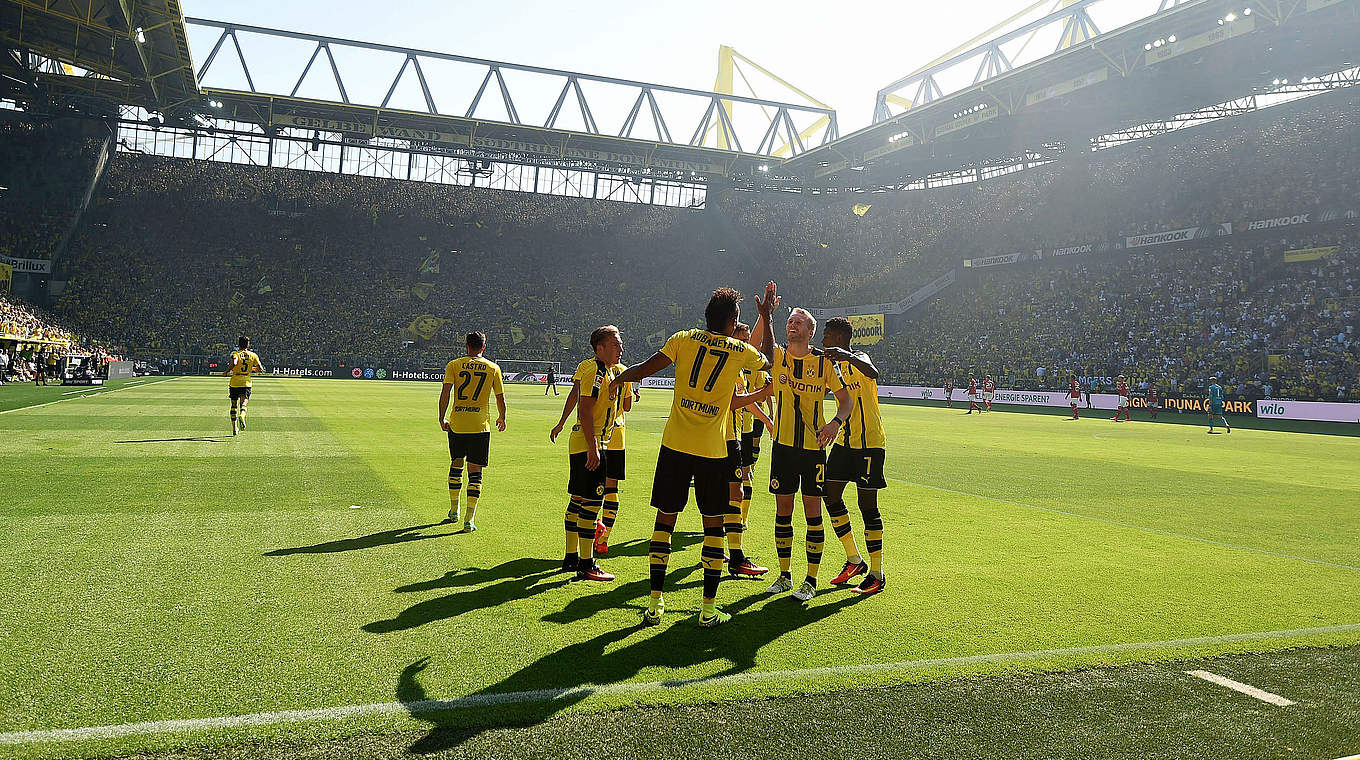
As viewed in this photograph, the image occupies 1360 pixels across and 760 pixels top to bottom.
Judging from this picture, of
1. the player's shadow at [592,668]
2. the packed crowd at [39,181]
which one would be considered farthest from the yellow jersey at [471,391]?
the packed crowd at [39,181]

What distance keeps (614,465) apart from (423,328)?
57.4m

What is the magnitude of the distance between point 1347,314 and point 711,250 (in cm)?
4866

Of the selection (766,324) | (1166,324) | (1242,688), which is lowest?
(1242,688)

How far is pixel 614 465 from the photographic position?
713 cm

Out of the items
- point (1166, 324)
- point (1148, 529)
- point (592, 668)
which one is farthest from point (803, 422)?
point (1166, 324)

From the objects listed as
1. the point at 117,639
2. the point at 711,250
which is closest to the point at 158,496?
the point at 117,639

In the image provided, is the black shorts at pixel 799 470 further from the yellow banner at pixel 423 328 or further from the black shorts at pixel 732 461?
the yellow banner at pixel 423 328

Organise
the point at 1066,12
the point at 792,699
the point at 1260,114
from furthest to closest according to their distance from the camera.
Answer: the point at 1260,114 → the point at 1066,12 → the point at 792,699

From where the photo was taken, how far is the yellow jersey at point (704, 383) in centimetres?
552

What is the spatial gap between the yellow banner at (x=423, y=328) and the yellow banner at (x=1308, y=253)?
53.7 meters

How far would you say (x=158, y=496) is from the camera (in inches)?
396

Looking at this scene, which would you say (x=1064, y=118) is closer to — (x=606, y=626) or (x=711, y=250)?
(x=711, y=250)

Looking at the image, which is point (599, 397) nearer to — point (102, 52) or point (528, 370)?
point (102, 52)

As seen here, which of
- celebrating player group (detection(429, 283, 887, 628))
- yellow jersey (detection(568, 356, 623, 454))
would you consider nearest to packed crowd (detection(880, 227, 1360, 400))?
celebrating player group (detection(429, 283, 887, 628))
